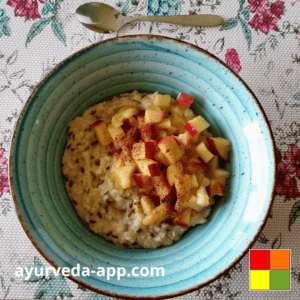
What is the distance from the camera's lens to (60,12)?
155 cm

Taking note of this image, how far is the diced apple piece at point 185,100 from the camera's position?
52.4 inches

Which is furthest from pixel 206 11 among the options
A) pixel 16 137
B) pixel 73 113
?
pixel 16 137

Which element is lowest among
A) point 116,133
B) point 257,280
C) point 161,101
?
point 257,280

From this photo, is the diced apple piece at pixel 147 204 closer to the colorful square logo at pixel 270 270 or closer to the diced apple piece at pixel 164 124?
the diced apple piece at pixel 164 124

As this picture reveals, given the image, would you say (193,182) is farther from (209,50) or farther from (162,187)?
(209,50)

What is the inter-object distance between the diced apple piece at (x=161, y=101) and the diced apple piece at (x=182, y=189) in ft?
1.02

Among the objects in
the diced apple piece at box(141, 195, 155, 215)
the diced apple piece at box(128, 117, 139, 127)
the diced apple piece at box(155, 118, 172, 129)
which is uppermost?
the diced apple piece at box(128, 117, 139, 127)

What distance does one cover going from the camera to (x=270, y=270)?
1413mm

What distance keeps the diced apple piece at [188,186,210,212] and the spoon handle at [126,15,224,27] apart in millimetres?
810

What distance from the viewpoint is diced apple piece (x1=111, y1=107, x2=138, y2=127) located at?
1305 millimetres

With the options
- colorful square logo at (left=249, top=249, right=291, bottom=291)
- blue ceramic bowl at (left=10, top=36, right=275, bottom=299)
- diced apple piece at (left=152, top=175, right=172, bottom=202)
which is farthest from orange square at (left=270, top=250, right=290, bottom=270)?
diced apple piece at (left=152, top=175, right=172, bottom=202)

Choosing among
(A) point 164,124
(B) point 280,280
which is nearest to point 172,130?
(A) point 164,124

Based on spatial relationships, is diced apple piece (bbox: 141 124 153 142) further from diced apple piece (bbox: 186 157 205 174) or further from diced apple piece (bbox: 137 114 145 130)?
diced apple piece (bbox: 186 157 205 174)

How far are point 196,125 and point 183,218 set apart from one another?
38cm
